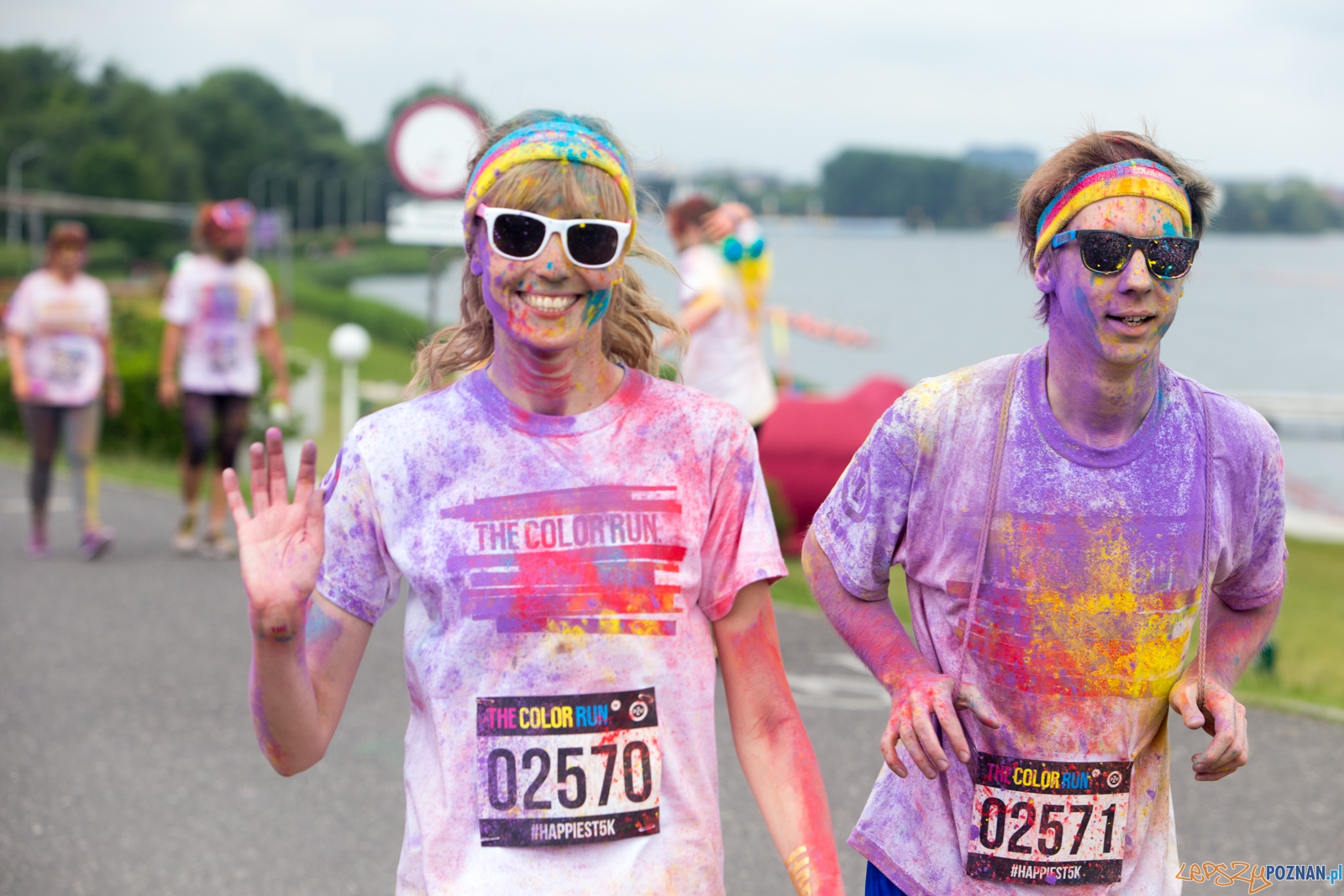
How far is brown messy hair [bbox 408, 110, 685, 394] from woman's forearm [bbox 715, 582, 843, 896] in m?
0.50

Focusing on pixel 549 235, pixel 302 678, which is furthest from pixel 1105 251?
pixel 302 678

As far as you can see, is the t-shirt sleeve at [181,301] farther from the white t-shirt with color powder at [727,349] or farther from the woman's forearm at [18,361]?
the white t-shirt with color powder at [727,349]

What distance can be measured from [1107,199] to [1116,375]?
28 cm

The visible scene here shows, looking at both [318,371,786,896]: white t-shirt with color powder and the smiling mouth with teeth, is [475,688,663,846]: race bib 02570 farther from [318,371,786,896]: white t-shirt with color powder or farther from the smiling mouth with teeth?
the smiling mouth with teeth

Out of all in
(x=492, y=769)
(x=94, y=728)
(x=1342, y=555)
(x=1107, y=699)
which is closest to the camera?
(x=492, y=769)

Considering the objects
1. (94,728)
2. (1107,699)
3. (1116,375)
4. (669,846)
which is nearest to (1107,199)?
(1116,375)

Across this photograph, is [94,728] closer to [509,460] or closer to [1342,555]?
[509,460]


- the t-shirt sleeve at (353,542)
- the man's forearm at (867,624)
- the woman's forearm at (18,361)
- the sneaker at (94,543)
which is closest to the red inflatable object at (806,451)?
the sneaker at (94,543)

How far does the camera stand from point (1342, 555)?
21.6m

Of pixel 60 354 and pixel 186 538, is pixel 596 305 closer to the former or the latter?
pixel 60 354

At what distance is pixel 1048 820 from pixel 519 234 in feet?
4.09

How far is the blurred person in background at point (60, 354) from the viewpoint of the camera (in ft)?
28.4

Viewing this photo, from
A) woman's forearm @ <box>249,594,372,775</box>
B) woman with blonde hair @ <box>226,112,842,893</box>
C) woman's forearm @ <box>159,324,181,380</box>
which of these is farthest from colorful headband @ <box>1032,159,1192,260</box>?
woman's forearm @ <box>159,324,181,380</box>

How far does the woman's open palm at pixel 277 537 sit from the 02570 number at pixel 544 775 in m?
0.36
